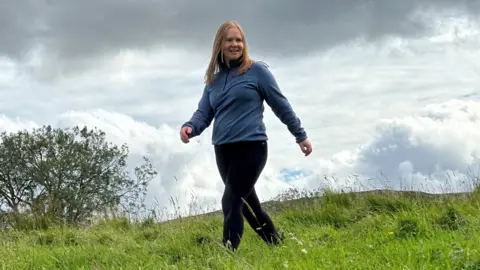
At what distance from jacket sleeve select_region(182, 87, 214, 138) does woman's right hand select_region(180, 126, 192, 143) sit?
0.06 metres

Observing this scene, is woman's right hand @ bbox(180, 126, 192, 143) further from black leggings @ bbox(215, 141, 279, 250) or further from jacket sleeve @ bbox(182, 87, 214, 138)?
black leggings @ bbox(215, 141, 279, 250)

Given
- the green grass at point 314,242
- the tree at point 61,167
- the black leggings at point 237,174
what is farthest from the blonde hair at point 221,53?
the tree at point 61,167

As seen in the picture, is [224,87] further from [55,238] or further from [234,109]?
[55,238]

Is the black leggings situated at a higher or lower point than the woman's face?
lower

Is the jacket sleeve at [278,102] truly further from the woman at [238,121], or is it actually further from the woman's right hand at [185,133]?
the woman's right hand at [185,133]

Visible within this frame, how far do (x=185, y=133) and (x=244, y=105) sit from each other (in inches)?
24.6

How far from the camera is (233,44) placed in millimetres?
4992

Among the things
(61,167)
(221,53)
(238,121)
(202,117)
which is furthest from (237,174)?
(61,167)

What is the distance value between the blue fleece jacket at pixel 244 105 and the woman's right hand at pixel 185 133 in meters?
0.06

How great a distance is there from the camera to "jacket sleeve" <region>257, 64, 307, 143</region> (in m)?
4.95

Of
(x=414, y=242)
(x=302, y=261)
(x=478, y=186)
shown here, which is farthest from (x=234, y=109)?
(x=478, y=186)

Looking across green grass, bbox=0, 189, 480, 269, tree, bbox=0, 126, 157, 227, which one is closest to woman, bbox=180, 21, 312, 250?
green grass, bbox=0, 189, 480, 269

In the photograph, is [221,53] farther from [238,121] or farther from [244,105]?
[238,121]

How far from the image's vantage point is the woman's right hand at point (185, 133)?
5039 millimetres
